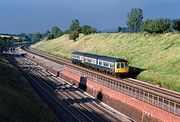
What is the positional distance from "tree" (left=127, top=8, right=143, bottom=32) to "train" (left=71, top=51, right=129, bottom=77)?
50.2 m

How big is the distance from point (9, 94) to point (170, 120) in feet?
60.2

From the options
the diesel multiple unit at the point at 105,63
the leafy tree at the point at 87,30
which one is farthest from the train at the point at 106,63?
the leafy tree at the point at 87,30

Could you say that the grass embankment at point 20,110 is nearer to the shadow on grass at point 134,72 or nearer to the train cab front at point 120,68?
the train cab front at point 120,68

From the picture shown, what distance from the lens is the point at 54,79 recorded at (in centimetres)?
6912

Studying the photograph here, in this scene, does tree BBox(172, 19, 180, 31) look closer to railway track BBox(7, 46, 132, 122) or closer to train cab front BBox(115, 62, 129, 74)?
train cab front BBox(115, 62, 129, 74)

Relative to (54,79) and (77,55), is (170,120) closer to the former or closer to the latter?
(54,79)

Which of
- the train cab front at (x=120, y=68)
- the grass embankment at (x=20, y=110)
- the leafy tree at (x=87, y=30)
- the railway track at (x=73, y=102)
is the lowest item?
the railway track at (x=73, y=102)

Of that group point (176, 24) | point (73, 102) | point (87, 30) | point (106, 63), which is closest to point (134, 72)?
point (106, 63)

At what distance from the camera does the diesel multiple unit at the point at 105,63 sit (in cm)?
5566

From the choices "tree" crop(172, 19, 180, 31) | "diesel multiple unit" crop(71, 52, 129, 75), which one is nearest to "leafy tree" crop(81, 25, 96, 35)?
"diesel multiple unit" crop(71, 52, 129, 75)

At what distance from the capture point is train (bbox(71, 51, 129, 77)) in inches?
2191

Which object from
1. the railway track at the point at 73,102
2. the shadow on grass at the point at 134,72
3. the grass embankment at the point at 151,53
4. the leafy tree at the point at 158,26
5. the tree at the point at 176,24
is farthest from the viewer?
the leafy tree at the point at 158,26

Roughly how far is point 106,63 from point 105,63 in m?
0.55

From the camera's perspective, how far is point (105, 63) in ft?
198
